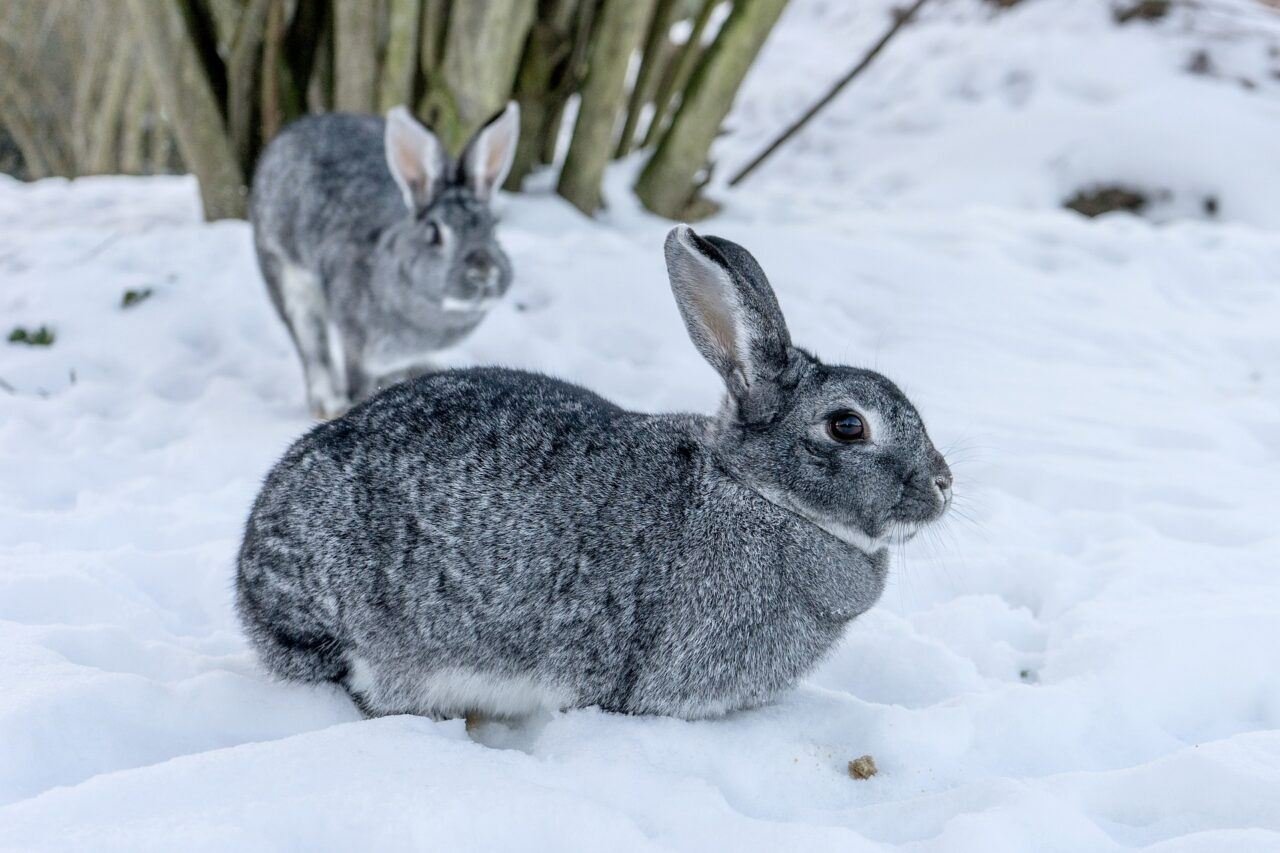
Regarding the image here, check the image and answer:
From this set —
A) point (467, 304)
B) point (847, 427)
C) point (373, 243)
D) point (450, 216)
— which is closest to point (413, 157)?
point (450, 216)

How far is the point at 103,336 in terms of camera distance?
252 inches

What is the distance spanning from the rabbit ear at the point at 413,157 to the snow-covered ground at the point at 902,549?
1041mm

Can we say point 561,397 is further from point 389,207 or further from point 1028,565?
point 389,207

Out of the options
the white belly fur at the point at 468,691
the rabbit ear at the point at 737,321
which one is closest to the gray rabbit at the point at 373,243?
the rabbit ear at the point at 737,321

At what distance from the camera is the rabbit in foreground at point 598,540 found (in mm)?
3174

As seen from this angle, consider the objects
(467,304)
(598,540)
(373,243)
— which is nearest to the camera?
(598,540)

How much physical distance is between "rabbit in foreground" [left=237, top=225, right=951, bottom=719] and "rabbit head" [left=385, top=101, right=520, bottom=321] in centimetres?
252

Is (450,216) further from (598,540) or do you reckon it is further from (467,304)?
(598,540)

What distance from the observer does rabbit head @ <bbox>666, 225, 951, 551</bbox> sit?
127 inches

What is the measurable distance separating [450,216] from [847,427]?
10.7 ft

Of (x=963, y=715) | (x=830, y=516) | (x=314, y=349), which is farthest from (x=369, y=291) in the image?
(x=963, y=715)

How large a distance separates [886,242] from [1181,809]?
603 cm

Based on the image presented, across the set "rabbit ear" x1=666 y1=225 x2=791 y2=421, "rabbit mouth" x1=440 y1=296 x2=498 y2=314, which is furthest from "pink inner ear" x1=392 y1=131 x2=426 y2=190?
"rabbit ear" x1=666 y1=225 x2=791 y2=421

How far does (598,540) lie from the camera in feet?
10.5
